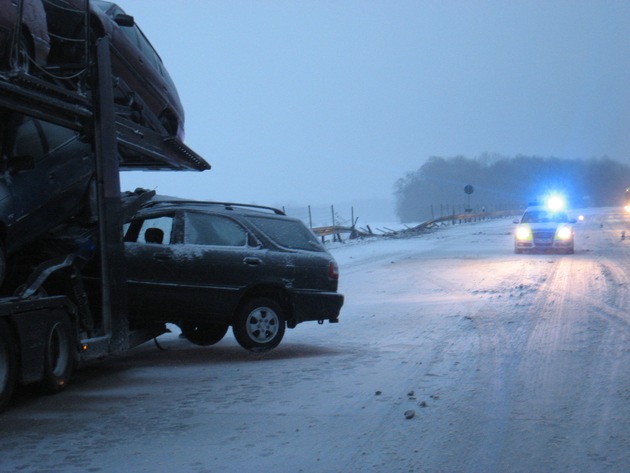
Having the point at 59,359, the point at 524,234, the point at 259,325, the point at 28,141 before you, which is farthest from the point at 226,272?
the point at 524,234

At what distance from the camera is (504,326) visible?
11.1 m

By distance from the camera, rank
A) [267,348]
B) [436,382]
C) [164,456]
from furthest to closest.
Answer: [267,348] < [436,382] < [164,456]

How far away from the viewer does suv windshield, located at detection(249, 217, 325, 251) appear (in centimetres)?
977

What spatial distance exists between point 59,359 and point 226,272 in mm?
2316

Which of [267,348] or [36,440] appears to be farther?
[267,348]

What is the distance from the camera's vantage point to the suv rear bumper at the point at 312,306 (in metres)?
9.53

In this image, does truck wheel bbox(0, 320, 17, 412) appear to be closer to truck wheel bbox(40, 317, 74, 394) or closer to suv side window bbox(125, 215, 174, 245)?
truck wheel bbox(40, 317, 74, 394)

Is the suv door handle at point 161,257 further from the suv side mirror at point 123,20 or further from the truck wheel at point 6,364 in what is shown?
the suv side mirror at point 123,20

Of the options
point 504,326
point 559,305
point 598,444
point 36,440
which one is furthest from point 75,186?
point 559,305

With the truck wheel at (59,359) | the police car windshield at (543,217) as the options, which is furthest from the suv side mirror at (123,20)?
the police car windshield at (543,217)

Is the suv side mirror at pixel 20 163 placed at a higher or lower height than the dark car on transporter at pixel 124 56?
lower

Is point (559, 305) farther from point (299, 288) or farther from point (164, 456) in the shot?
point (164, 456)

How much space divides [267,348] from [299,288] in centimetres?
75

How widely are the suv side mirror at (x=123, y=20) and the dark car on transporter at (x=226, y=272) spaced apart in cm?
278
